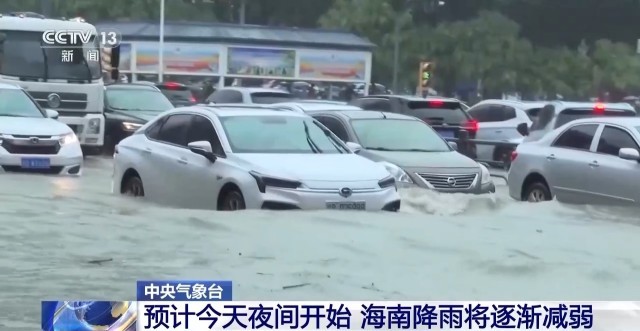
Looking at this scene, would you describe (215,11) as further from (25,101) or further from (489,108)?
(25,101)

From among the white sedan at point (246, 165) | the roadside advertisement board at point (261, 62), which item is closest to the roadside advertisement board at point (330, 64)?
the roadside advertisement board at point (261, 62)

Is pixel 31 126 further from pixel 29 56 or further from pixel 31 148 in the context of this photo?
pixel 29 56

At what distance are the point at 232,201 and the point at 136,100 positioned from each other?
1475 centimetres

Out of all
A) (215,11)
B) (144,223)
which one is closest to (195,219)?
(144,223)

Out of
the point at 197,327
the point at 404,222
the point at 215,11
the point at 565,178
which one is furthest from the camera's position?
the point at 215,11

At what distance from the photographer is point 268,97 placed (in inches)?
1240

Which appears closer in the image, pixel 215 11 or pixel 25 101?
pixel 25 101

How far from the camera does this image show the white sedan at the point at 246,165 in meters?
13.3

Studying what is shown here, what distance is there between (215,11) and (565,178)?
6633 centimetres

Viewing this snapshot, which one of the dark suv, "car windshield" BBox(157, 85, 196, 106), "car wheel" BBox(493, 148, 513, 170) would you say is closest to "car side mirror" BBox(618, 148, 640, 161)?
the dark suv

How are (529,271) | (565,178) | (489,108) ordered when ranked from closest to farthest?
1. (529,271)
2. (565,178)
3. (489,108)

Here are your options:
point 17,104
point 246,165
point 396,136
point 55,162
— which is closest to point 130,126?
point 17,104

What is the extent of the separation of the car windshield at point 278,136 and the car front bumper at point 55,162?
5.30 m

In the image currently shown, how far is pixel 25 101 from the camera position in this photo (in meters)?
21.1
